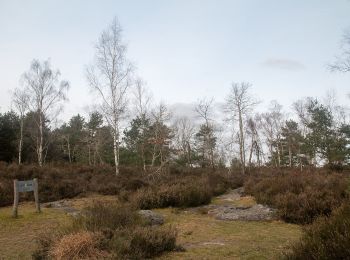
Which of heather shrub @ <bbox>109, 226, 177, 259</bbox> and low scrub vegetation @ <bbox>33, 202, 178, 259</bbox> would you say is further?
heather shrub @ <bbox>109, 226, 177, 259</bbox>

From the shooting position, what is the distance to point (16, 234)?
821 cm

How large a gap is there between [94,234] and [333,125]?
3527cm

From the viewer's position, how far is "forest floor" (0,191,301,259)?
5.88m

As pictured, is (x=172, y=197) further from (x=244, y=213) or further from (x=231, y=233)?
(x=231, y=233)

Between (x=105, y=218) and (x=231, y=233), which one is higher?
(x=105, y=218)

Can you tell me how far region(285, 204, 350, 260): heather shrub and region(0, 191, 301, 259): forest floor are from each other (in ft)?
2.06

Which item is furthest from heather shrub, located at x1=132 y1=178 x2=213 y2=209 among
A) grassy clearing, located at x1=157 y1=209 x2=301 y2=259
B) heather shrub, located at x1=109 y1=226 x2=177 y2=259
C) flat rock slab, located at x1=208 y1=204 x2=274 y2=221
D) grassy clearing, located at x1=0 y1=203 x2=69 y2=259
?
heather shrub, located at x1=109 y1=226 x2=177 y2=259

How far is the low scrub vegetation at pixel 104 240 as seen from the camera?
5.02 m

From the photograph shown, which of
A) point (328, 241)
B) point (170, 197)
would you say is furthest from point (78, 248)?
point (170, 197)

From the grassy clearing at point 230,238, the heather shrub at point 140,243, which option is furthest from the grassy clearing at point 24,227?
the grassy clearing at point 230,238

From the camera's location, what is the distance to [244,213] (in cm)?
973

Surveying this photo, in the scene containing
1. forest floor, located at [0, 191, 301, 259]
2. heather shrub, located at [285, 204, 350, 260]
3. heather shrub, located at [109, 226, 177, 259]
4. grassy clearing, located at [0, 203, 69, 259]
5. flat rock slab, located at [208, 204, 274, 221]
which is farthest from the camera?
flat rock slab, located at [208, 204, 274, 221]

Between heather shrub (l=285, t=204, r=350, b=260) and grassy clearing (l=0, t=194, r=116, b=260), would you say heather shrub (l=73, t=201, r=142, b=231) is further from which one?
heather shrub (l=285, t=204, r=350, b=260)

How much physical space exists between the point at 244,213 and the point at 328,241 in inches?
234
